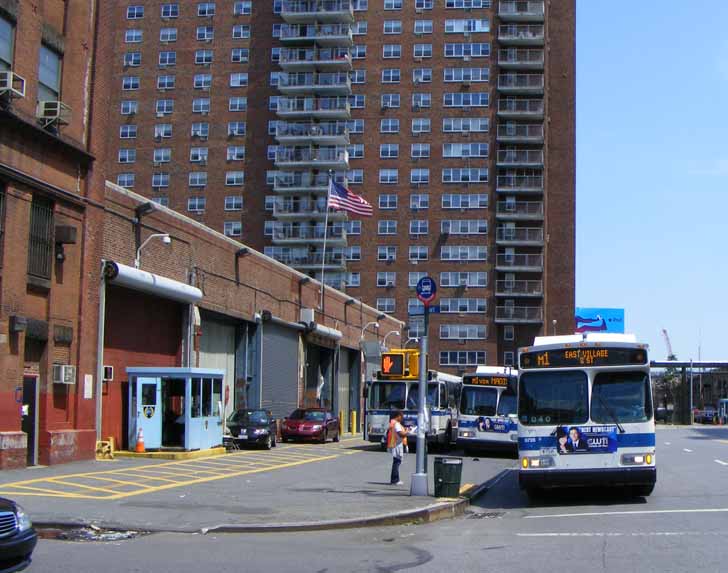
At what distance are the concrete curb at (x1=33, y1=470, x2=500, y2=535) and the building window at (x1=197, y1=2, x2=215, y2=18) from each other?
3465 inches

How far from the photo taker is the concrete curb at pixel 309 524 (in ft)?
46.4

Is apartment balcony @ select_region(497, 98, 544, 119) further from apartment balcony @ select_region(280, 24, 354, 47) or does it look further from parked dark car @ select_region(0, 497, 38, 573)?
parked dark car @ select_region(0, 497, 38, 573)

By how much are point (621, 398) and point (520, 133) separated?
78.2 meters

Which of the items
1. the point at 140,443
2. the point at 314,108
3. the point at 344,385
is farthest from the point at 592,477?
the point at 314,108

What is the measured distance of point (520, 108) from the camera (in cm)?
9312

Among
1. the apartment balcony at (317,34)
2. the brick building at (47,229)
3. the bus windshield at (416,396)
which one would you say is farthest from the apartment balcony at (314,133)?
the brick building at (47,229)

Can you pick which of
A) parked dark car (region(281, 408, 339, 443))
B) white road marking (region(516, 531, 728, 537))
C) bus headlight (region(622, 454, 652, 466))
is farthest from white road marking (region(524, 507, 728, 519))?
parked dark car (region(281, 408, 339, 443))

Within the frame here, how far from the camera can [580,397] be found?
17.6 meters

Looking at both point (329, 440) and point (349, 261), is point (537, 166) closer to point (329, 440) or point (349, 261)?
point (349, 261)

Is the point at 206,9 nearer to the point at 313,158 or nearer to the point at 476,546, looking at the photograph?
the point at 313,158

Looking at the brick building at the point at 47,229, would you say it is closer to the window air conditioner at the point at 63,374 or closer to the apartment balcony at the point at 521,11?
the window air conditioner at the point at 63,374

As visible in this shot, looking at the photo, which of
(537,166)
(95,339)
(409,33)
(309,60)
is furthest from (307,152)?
(95,339)

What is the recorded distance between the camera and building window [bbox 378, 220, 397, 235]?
94.4 metres

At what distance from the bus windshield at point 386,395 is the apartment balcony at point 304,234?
185 feet
